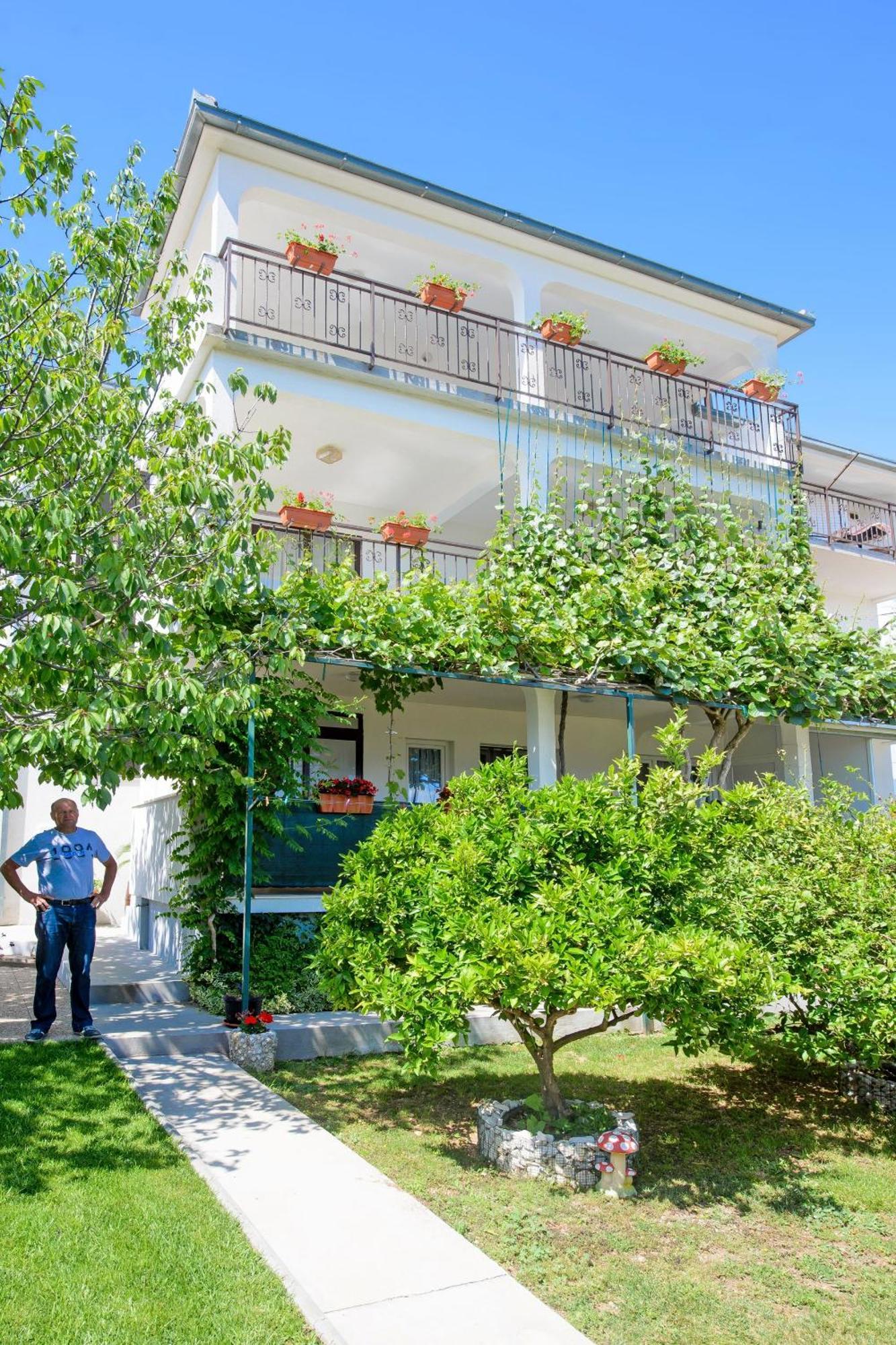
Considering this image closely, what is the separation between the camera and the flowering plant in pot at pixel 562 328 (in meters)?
13.1

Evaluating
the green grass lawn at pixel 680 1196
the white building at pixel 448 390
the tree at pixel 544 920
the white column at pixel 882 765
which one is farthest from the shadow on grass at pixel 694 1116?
the white column at pixel 882 765

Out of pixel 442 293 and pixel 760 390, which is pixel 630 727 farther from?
pixel 760 390

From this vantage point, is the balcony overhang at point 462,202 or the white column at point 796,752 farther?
the white column at point 796,752

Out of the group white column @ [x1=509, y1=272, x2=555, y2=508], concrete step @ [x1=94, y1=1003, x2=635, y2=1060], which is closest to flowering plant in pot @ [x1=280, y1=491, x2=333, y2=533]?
white column @ [x1=509, y1=272, x2=555, y2=508]

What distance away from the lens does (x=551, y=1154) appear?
199 inches

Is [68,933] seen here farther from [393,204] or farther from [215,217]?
[393,204]

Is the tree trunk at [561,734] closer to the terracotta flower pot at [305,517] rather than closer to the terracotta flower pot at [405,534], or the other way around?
the terracotta flower pot at [405,534]

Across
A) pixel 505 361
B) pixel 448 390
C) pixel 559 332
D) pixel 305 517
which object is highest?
pixel 505 361

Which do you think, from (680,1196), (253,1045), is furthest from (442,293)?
(680,1196)

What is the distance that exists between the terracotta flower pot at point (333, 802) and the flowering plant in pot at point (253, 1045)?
8.82 feet

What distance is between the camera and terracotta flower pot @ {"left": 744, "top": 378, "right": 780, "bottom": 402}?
49.4ft

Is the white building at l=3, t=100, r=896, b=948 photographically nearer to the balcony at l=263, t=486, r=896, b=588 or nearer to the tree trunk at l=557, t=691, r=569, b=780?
the balcony at l=263, t=486, r=896, b=588

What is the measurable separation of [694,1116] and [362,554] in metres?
8.47

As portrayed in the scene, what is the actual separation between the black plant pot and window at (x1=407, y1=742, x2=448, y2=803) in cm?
679
